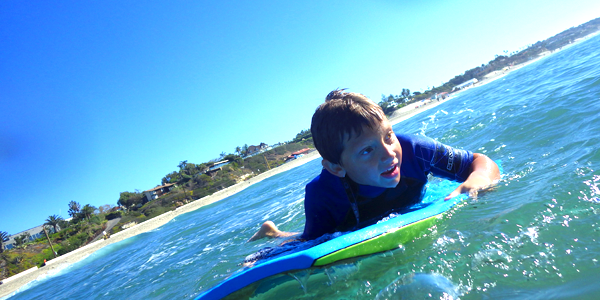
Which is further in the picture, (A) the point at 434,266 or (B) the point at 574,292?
(A) the point at 434,266

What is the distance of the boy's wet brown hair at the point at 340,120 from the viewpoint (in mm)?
2164

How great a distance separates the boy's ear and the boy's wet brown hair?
44 millimetres

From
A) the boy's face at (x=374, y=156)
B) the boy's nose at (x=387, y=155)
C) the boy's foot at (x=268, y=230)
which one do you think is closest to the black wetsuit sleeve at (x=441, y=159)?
the boy's face at (x=374, y=156)

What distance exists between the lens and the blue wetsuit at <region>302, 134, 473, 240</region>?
2.69 metres

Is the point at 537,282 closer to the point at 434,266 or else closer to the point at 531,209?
the point at 434,266

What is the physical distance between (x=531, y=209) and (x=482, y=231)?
0.37m

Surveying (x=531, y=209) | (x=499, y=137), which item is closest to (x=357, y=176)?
(x=531, y=209)

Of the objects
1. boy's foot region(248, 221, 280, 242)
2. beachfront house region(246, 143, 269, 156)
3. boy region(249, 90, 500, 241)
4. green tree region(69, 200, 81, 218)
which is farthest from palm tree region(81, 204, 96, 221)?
beachfront house region(246, 143, 269, 156)

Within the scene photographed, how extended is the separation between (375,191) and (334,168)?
0.45 m

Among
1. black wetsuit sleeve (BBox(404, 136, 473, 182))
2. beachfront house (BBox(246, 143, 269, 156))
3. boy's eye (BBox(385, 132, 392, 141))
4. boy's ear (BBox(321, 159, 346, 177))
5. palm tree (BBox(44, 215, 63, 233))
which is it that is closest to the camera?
boy's eye (BBox(385, 132, 392, 141))

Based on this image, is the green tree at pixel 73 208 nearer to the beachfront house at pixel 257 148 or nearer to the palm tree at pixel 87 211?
the palm tree at pixel 87 211

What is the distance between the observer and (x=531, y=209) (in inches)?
78.3

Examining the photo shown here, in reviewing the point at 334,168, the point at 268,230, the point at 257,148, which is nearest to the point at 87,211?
the point at 268,230

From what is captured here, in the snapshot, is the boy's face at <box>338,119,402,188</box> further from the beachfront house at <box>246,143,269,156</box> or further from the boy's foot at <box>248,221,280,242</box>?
the beachfront house at <box>246,143,269,156</box>
